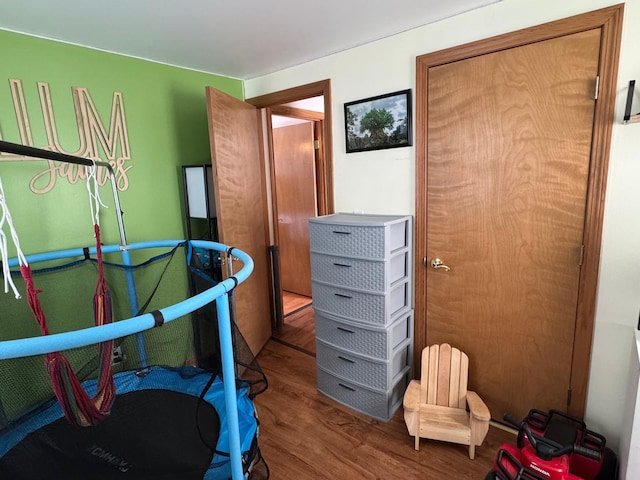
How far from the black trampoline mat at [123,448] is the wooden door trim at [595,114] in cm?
173

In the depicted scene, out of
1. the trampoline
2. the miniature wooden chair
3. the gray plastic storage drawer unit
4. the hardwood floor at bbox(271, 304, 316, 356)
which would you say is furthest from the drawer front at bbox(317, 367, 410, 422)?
the trampoline

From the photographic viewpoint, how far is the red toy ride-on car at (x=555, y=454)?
133 centimetres

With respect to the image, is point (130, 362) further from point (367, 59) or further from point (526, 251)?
point (367, 59)

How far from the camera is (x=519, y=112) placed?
5.40 ft

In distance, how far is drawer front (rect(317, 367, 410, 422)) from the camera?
198cm

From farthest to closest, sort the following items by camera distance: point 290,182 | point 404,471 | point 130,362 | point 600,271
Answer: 1. point 290,182
2. point 404,471
3. point 600,271
4. point 130,362

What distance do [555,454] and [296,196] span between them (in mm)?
3112

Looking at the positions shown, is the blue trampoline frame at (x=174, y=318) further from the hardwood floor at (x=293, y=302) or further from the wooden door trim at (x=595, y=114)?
the hardwood floor at (x=293, y=302)

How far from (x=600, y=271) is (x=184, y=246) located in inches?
79.9

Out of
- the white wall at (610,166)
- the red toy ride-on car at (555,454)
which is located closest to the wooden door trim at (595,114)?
→ the white wall at (610,166)

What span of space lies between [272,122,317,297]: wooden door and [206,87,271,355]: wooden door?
0.89 meters

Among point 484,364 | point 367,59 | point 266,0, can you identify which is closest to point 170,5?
point 266,0

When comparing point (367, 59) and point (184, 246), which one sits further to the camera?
point (367, 59)

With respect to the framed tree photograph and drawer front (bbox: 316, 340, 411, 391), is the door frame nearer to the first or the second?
the framed tree photograph
